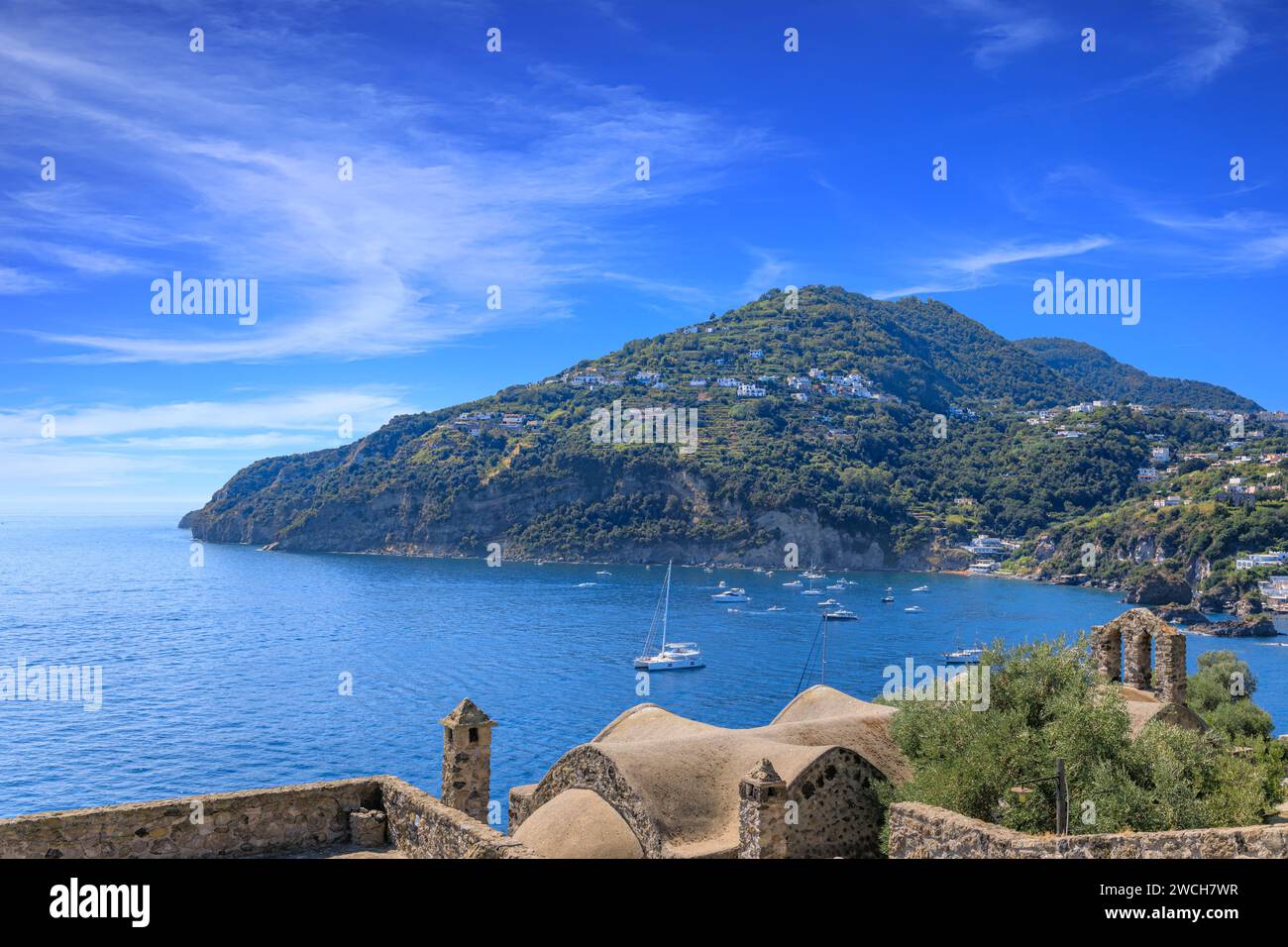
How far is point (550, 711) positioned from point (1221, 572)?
8923 cm

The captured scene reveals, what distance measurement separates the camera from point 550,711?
229 feet

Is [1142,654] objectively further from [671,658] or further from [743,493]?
[743,493]

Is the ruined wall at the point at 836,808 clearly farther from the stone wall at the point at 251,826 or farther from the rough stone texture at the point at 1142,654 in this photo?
the rough stone texture at the point at 1142,654

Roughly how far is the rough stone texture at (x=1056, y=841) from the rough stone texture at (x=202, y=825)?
6024 mm

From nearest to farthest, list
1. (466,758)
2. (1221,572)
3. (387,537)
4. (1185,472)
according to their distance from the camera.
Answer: (466,758) → (1221,572) → (1185,472) → (387,537)

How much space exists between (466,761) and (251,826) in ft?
10.2

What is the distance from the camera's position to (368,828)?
11430 millimetres

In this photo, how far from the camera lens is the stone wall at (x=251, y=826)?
10219 millimetres

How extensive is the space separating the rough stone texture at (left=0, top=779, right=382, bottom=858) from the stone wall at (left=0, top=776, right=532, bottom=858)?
10 millimetres

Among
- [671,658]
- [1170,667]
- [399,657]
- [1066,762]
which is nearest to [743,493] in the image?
[671,658]

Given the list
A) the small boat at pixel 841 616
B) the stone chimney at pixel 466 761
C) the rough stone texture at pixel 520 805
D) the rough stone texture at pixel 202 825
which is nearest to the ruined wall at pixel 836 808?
the rough stone texture at pixel 520 805

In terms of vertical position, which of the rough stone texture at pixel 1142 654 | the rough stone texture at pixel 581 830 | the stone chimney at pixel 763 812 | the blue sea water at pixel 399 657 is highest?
the rough stone texture at pixel 1142 654
